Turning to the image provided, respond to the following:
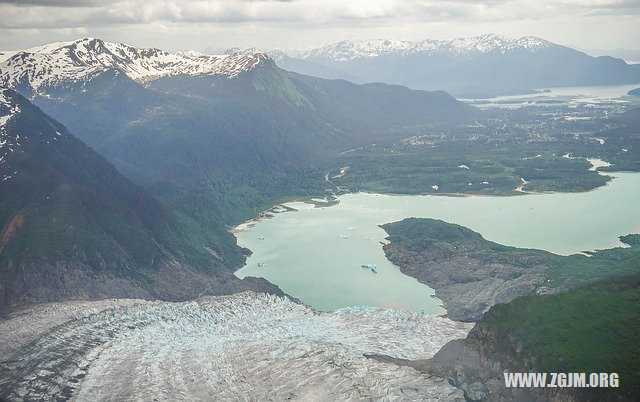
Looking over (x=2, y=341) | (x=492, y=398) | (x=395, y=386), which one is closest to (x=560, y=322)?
(x=492, y=398)

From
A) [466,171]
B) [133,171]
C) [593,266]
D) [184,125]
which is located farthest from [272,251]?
[184,125]

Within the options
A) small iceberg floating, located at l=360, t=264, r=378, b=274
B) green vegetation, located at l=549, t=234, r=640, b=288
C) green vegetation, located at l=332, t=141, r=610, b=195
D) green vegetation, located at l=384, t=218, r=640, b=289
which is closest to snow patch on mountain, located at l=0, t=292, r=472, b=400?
green vegetation, located at l=549, t=234, r=640, b=288

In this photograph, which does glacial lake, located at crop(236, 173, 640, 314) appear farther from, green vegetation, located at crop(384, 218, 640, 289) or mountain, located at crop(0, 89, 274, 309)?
mountain, located at crop(0, 89, 274, 309)

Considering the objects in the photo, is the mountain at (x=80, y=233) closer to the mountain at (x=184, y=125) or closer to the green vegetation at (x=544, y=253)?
the green vegetation at (x=544, y=253)

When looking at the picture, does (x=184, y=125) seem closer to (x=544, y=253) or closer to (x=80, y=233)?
(x=80, y=233)

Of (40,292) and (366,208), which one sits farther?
(366,208)

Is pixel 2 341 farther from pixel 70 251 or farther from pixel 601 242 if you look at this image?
pixel 601 242
